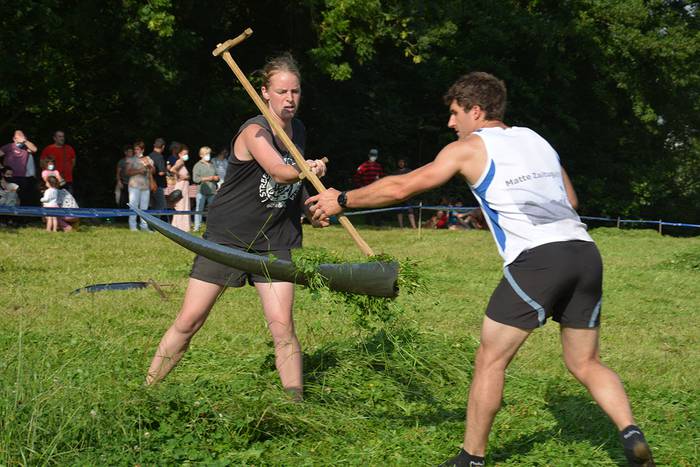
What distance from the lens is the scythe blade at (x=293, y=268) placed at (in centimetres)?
511

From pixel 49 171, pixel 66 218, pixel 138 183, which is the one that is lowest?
pixel 66 218

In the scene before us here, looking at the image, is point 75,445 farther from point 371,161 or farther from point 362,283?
point 371,161

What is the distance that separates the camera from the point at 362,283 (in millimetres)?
5219

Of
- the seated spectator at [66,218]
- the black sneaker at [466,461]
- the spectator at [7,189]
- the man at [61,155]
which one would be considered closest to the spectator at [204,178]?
the man at [61,155]

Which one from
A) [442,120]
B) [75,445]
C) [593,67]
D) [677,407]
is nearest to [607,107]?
[593,67]

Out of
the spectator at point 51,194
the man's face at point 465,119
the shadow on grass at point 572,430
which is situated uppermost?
the man's face at point 465,119

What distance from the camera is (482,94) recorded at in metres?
4.73

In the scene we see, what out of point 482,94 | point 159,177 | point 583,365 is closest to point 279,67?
point 482,94

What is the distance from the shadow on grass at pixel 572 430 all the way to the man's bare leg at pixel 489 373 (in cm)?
50

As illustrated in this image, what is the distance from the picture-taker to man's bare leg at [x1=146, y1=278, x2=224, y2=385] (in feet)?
17.8

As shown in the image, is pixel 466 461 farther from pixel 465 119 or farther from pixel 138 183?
pixel 138 183

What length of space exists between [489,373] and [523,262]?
559mm

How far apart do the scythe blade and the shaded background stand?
14914 millimetres

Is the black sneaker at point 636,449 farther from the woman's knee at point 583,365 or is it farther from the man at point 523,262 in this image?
the woman's knee at point 583,365
